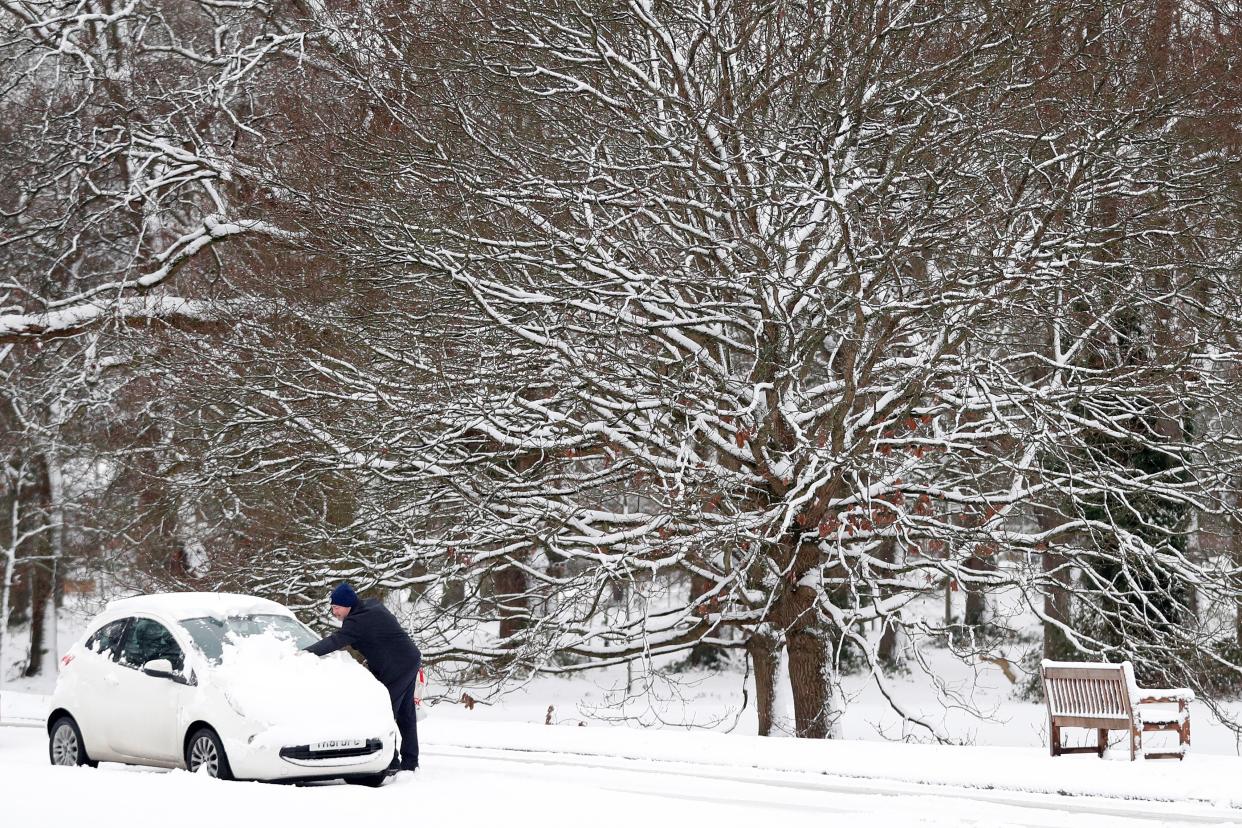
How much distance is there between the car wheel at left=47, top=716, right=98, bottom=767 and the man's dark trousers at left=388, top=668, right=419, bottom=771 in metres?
2.54

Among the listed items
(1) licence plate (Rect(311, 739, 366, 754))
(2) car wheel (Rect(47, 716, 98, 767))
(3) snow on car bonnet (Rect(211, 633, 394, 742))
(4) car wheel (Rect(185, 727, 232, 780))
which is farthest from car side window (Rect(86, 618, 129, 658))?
(1) licence plate (Rect(311, 739, 366, 754))

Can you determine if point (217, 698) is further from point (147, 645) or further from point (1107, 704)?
point (1107, 704)

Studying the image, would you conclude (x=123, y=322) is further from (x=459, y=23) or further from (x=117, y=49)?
(x=459, y=23)

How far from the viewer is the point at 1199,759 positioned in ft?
42.0

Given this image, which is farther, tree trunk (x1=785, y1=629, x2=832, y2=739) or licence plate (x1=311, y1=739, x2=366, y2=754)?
tree trunk (x1=785, y1=629, x2=832, y2=739)

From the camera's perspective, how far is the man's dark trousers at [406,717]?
36.1ft

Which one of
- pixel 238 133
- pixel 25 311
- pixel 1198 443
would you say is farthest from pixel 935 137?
pixel 25 311

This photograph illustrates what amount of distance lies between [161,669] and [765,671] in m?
8.58

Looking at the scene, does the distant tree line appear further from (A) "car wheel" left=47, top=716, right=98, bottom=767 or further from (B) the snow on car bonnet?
(A) "car wheel" left=47, top=716, right=98, bottom=767

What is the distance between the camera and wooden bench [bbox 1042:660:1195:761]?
12.6m

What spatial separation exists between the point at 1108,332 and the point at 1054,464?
7.81 ft

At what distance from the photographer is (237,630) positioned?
10.9 meters

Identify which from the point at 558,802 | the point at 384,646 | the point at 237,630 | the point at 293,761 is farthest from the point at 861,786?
the point at 237,630

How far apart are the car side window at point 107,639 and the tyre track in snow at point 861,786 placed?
133 inches
